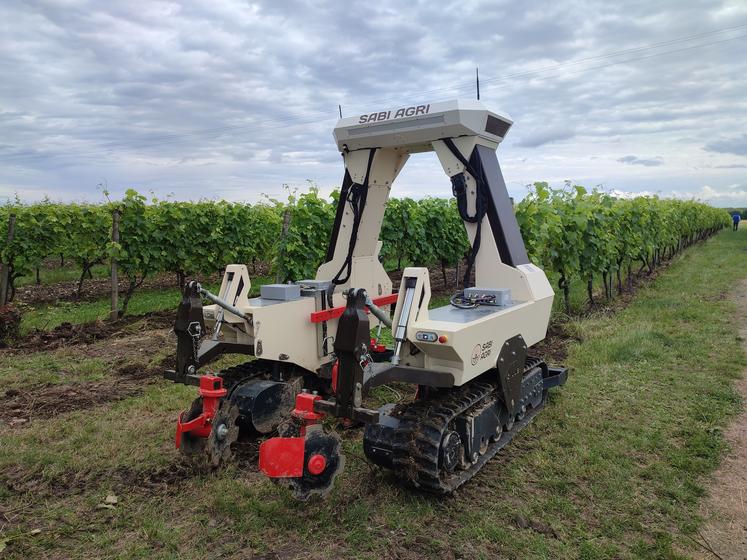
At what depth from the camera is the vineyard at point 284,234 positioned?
10.3 m

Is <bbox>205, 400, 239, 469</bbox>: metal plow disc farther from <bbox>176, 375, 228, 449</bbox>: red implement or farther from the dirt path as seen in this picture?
the dirt path

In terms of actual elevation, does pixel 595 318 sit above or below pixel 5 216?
below

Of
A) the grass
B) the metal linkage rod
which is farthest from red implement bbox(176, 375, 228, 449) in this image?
the metal linkage rod

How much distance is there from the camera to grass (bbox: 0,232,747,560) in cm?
341

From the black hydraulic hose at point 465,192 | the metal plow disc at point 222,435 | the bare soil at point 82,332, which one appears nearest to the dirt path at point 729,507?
the black hydraulic hose at point 465,192

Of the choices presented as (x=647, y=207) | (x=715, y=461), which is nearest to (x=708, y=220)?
(x=647, y=207)

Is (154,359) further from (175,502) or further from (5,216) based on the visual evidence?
(5,216)

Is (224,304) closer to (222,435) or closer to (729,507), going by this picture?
(222,435)

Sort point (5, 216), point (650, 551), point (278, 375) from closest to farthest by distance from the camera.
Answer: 1. point (650, 551)
2. point (278, 375)
3. point (5, 216)

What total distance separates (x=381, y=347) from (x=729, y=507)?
9.02 ft

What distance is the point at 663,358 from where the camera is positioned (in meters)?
7.51

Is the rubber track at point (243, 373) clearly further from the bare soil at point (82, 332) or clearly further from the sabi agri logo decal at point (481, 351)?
the bare soil at point (82, 332)

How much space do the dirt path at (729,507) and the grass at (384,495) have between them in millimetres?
89

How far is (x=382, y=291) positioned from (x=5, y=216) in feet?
36.4
